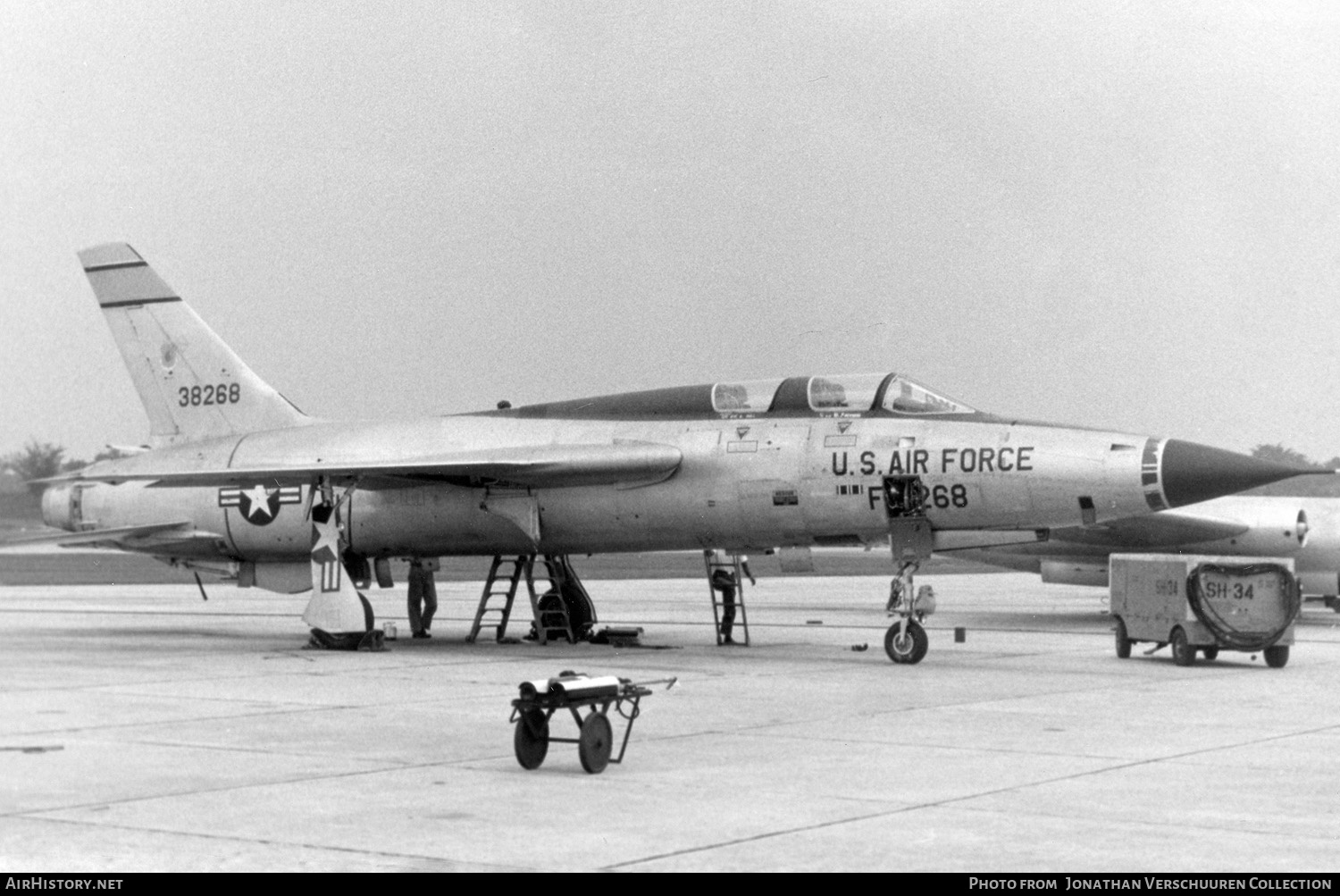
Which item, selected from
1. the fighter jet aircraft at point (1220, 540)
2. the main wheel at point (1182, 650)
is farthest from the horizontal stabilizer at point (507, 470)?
the fighter jet aircraft at point (1220, 540)

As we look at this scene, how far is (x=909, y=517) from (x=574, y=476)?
3642 mm

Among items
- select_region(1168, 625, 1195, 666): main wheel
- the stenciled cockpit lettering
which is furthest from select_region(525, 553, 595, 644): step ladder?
select_region(1168, 625, 1195, 666): main wheel

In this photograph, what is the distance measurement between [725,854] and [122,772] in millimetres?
3761

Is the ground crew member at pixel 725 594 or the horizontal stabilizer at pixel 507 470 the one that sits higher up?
the horizontal stabilizer at pixel 507 470

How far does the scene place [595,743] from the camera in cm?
864

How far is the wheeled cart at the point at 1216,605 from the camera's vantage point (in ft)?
52.9

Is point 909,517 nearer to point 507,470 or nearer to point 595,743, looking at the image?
point 507,470

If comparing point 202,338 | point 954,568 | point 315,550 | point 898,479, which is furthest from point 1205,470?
point 954,568

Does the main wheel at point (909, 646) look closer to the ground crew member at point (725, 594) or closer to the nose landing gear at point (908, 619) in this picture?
the nose landing gear at point (908, 619)

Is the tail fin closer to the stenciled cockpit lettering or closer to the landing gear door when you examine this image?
the stenciled cockpit lettering

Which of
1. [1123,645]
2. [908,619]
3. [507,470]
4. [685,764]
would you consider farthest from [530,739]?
[1123,645]

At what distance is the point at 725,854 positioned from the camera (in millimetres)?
6438

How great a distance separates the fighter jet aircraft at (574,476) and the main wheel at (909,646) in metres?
0.02

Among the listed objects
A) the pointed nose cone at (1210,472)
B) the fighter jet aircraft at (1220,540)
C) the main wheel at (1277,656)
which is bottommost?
the main wheel at (1277,656)
